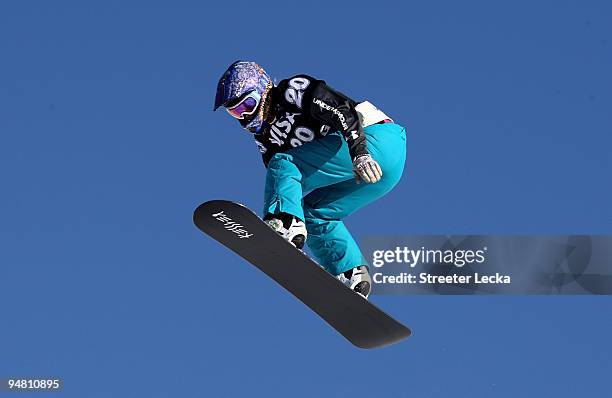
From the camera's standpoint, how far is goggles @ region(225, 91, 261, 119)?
8.07 meters

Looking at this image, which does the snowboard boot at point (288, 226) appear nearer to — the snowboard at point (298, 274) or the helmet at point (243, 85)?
the snowboard at point (298, 274)

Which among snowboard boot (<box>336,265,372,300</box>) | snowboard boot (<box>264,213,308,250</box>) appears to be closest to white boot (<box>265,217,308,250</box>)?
snowboard boot (<box>264,213,308,250</box>)

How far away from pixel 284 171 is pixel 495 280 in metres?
7.53

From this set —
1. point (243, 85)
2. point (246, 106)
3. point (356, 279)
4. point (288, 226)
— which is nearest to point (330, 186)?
point (356, 279)

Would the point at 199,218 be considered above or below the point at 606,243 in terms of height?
below

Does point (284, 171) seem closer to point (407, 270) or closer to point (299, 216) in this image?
point (299, 216)

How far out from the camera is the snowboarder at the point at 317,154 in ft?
26.3

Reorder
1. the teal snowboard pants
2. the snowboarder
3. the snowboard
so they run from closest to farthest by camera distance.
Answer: the snowboard < the snowboarder < the teal snowboard pants

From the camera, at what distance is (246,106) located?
26.6ft

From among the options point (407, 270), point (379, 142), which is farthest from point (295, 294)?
point (407, 270)

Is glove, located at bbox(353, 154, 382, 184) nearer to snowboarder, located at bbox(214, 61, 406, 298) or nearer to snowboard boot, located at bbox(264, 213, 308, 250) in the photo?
snowboarder, located at bbox(214, 61, 406, 298)

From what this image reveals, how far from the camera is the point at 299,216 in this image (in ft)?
26.5

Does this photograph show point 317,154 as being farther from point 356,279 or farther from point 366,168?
point 356,279

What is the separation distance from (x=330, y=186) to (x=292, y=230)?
728mm
